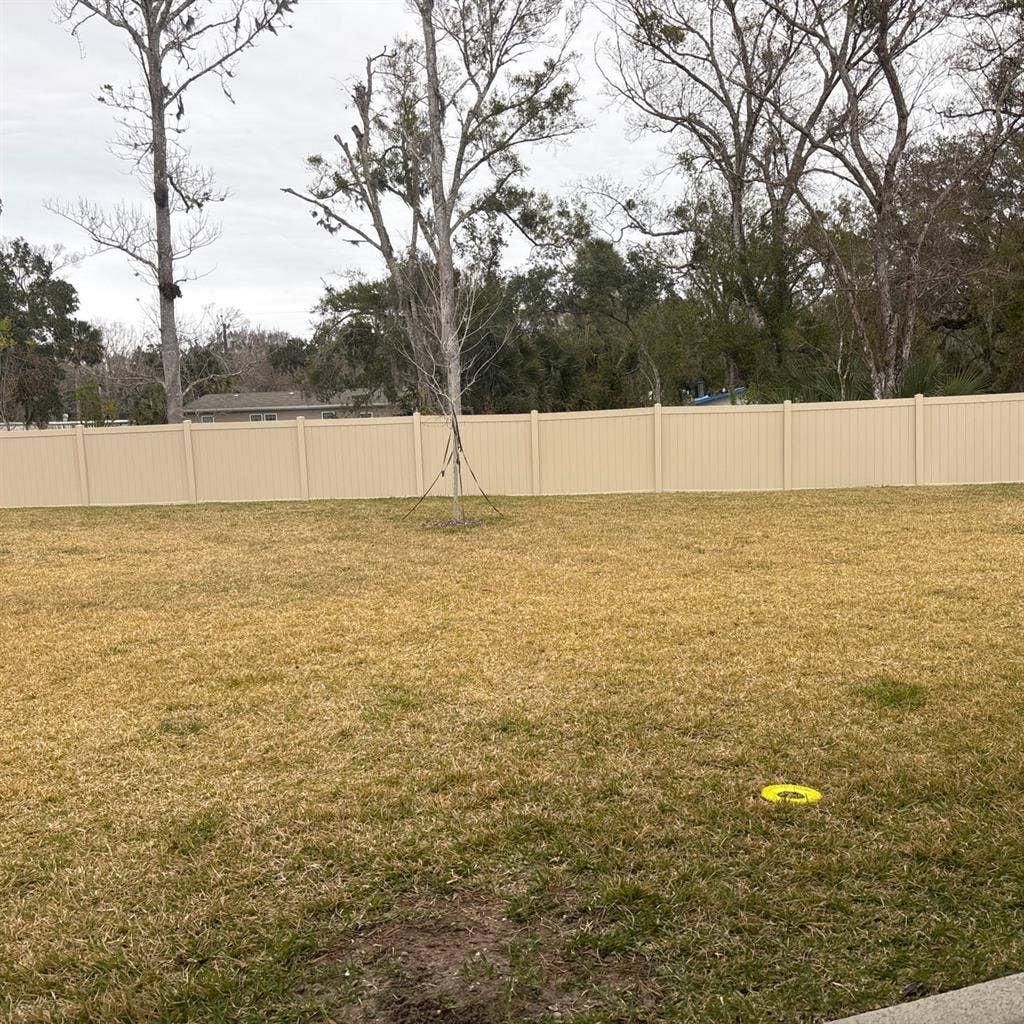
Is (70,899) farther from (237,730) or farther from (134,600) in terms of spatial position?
(134,600)

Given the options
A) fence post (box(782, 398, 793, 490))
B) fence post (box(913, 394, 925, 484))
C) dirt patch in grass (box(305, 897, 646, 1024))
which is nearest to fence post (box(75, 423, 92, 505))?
fence post (box(782, 398, 793, 490))

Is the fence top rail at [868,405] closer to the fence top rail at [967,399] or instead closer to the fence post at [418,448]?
the fence top rail at [967,399]

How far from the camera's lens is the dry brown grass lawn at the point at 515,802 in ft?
7.79

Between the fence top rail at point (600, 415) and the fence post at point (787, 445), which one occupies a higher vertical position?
the fence top rail at point (600, 415)

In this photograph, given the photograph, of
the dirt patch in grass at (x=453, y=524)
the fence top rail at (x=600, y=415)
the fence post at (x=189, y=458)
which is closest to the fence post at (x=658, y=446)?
Answer: the fence top rail at (x=600, y=415)

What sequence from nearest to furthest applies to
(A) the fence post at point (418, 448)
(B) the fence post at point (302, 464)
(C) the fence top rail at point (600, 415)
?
(C) the fence top rail at point (600, 415) → (A) the fence post at point (418, 448) → (B) the fence post at point (302, 464)

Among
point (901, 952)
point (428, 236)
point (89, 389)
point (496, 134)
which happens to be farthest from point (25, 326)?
point (901, 952)

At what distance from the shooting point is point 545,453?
645 inches

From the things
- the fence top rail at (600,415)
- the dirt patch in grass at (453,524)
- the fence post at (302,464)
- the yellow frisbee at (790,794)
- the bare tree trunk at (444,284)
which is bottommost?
the yellow frisbee at (790,794)

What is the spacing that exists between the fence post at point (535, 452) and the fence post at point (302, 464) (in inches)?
156

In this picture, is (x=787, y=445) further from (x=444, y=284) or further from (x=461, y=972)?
(x=461, y=972)

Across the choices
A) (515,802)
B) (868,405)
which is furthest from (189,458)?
(515,802)

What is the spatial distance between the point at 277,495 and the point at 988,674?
13998 mm

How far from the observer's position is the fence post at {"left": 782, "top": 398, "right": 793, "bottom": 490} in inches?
621
